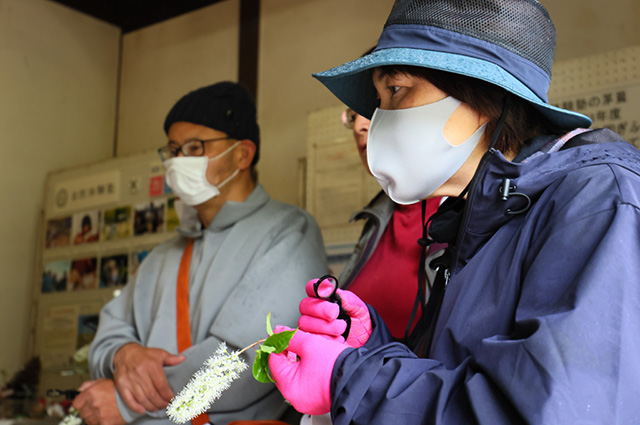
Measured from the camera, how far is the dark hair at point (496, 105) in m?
1.25

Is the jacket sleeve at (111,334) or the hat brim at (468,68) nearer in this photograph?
A: the hat brim at (468,68)

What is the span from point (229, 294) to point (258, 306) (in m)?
0.18

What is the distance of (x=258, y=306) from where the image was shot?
Answer: 231cm

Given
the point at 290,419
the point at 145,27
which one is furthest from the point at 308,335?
the point at 145,27

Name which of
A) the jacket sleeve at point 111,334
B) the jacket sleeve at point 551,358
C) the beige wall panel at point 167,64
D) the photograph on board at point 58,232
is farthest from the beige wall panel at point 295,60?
the jacket sleeve at point 551,358

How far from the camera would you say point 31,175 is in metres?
5.12

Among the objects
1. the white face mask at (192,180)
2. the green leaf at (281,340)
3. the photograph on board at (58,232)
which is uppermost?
the white face mask at (192,180)

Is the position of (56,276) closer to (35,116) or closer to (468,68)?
(35,116)

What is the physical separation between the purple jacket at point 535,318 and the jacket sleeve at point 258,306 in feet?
3.76

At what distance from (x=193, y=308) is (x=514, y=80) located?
1.69 metres

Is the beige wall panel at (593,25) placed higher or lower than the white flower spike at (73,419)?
higher

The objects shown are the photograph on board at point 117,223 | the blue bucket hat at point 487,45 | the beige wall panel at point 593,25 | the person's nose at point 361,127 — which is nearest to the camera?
the blue bucket hat at point 487,45

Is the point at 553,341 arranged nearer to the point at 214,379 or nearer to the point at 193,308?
the point at 214,379

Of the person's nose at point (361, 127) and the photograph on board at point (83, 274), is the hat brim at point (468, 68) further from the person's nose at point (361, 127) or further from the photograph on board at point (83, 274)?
the photograph on board at point (83, 274)
